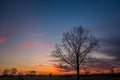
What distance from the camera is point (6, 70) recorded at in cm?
14025

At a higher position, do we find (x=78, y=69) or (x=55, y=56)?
(x=55, y=56)

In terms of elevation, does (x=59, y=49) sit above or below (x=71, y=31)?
below

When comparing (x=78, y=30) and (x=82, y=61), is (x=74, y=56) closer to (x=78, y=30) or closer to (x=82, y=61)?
(x=82, y=61)

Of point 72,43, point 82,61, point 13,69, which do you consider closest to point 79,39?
point 72,43

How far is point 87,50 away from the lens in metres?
44.8

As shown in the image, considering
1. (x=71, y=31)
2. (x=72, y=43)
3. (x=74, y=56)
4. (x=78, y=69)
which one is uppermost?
(x=71, y=31)

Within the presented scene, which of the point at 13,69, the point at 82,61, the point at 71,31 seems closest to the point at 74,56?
the point at 82,61

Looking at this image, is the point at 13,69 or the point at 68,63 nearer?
the point at 68,63

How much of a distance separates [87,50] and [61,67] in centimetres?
765

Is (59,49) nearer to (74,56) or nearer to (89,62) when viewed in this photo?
(74,56)

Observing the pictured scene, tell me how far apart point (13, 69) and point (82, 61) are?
10257cm

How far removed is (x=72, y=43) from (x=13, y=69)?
10160 cm

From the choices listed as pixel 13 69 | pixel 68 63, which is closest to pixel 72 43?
pixel 68 63

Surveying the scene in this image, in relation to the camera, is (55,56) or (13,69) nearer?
(55,56)
